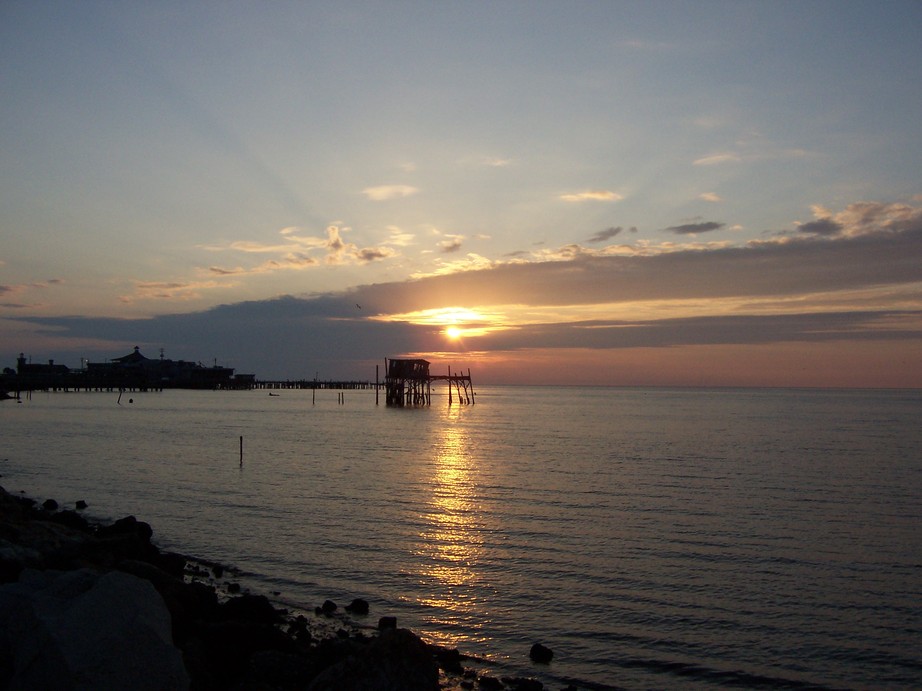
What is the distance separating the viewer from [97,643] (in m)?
7.53

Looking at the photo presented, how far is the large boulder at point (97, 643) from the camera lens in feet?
24.1

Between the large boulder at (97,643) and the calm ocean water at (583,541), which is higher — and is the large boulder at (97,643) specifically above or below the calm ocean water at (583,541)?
above

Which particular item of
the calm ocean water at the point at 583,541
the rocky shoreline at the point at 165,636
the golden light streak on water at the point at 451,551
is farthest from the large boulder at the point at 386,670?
the golden light streak on water at the point at 451,551

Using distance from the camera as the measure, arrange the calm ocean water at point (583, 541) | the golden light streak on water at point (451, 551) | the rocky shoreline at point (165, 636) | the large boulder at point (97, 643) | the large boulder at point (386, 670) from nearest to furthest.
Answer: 1. the large boulder at point (97, 643)
2. the rocky shoreline at point (165, 636)
3. the large boulder at point (386, 670)
4. the calm ocean water at point (583, 541)
5. the golden light streak on water at point (451, 551)

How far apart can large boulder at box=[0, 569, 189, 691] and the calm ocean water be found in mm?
6244

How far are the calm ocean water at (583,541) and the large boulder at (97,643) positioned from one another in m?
6.24

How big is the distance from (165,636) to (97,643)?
2.54ft

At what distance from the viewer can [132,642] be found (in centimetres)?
765

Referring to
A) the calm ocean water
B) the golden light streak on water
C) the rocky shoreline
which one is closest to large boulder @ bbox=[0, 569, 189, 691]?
the rocky shoreline

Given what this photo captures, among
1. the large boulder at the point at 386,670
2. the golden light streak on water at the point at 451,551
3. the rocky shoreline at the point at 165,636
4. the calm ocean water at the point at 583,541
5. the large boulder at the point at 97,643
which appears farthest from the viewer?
the golden light streak on water at the point at 451,551

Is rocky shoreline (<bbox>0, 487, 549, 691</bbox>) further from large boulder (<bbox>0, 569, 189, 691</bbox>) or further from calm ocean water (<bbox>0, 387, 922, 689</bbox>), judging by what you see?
calm ocean water (<bbox>0, 387, 922, 689</bbox>)

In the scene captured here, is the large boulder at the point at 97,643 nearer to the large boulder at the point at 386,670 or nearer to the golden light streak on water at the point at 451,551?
the large boulder at the point at 386,670

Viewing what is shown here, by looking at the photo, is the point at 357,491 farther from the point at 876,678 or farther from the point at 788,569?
the point at 876,678

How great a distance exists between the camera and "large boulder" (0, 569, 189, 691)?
24.1ft
